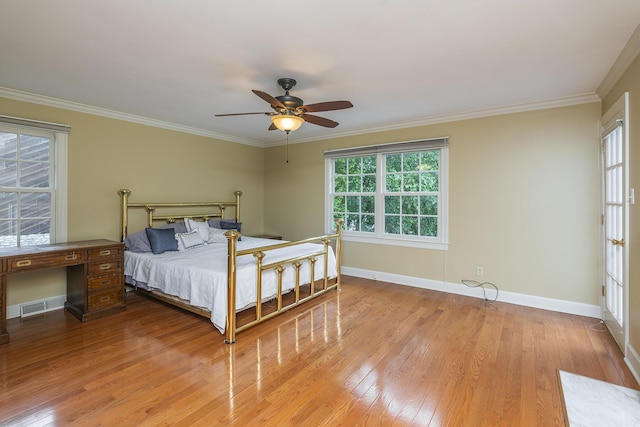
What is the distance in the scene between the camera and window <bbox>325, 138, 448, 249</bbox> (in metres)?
4.40

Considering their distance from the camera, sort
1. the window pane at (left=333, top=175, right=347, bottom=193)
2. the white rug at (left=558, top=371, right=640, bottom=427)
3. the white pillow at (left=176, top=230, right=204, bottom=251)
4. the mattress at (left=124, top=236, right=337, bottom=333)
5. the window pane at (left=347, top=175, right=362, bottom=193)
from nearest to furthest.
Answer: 1. the white rug at (left=558, top=371, right=640, bottom=427)
2. the mattress at (left=124, top=236, right=337, bottom=333)
3. the white pillow at (left=176, top=230, right=204, bottom=251)
4. the window pane at (left=347, top=175, right=362, bottom=193)
5. the window pane at (left=333, top=175, right=347, bottom=193)

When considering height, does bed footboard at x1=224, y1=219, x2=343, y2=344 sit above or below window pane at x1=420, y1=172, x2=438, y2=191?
below

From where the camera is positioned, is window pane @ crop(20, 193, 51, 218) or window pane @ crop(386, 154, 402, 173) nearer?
window pane @ crop(20, 193, 51, 218)

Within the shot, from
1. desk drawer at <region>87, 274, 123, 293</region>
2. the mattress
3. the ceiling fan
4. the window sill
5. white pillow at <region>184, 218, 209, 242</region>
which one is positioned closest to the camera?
the ceiling fan

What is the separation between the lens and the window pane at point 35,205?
351 cm

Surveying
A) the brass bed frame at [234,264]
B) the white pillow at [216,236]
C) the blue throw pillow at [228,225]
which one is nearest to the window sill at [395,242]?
the brass bed frame at [234,264]

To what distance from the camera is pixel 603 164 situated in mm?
3260

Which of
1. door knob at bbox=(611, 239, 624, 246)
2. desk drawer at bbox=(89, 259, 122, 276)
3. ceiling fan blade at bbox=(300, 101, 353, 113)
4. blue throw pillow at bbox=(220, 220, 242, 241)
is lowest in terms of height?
desk drawer at bbox=(89, 259, 122, 276)

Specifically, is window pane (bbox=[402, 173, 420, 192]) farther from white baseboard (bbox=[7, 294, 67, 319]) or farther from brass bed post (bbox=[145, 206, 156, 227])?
white baseboard (bbox=[7, 294, 67, 319])

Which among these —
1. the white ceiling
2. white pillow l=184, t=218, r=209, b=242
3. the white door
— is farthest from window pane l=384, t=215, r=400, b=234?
white pillow l=184, t=218, r=209, b=242

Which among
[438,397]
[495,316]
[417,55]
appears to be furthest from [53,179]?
[495,316]

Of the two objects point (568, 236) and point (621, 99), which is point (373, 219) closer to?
point (568, 236)

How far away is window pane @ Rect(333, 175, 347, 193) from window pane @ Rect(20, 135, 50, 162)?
3.89 m

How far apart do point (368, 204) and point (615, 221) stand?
292 centimetres
